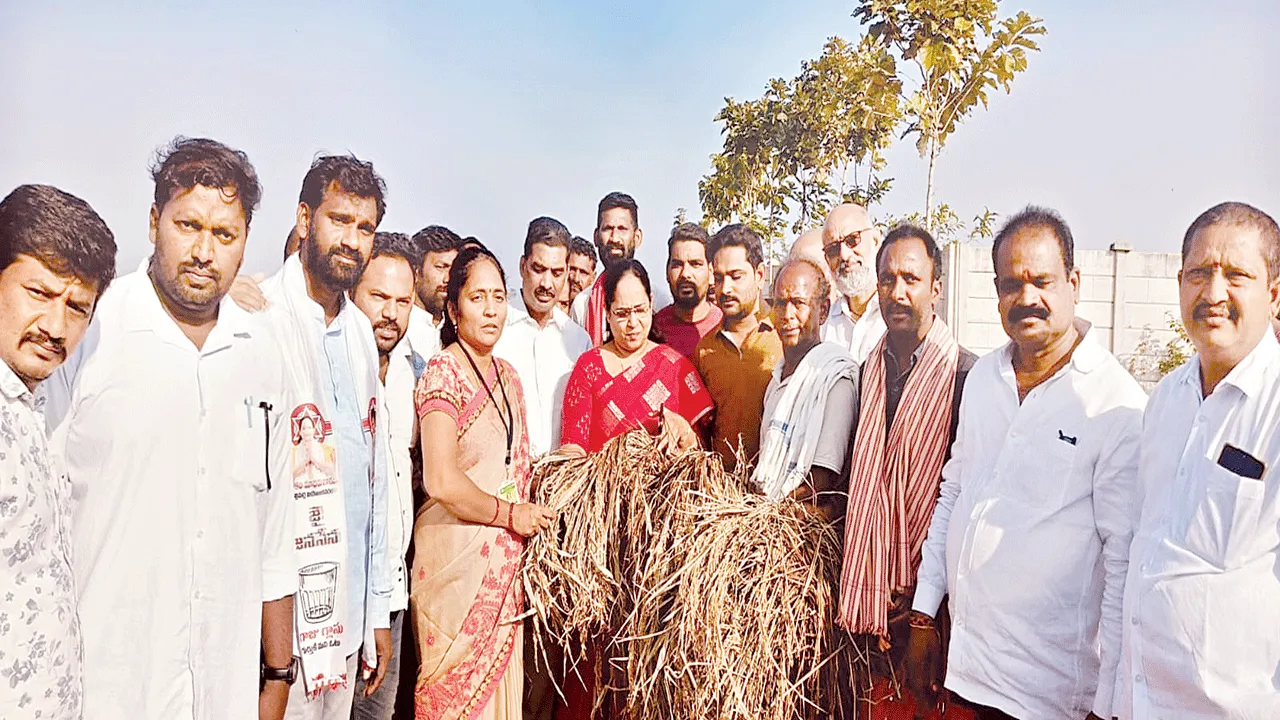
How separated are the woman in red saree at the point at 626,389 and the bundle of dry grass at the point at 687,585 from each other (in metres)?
0.12

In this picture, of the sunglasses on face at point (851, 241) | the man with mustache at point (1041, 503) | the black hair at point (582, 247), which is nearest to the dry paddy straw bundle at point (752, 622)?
the man with mustache at point (1041, 503)

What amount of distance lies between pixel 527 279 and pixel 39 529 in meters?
2.00

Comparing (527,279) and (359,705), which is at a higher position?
(527,279)

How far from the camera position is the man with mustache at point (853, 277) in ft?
11.4

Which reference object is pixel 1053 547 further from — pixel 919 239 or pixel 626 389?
pixel 626 389

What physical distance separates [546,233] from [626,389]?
67 cm

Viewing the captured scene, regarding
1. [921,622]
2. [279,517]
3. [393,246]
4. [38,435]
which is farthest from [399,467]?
[921,622]

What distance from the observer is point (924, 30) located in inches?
135

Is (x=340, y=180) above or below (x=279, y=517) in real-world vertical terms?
above

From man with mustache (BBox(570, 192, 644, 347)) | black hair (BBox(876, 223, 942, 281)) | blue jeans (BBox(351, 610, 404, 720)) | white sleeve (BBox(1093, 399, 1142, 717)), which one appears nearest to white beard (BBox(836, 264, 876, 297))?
black hair (BBox(876, 223, 942, 281))

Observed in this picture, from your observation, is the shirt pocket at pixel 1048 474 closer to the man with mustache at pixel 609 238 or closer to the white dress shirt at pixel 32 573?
the man with mustache at pixel 609 238

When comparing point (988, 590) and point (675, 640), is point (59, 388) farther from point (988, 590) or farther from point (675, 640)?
point (988, 590)

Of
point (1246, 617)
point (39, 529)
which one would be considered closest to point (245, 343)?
point (39, 529)

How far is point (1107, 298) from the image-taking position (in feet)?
10.2
